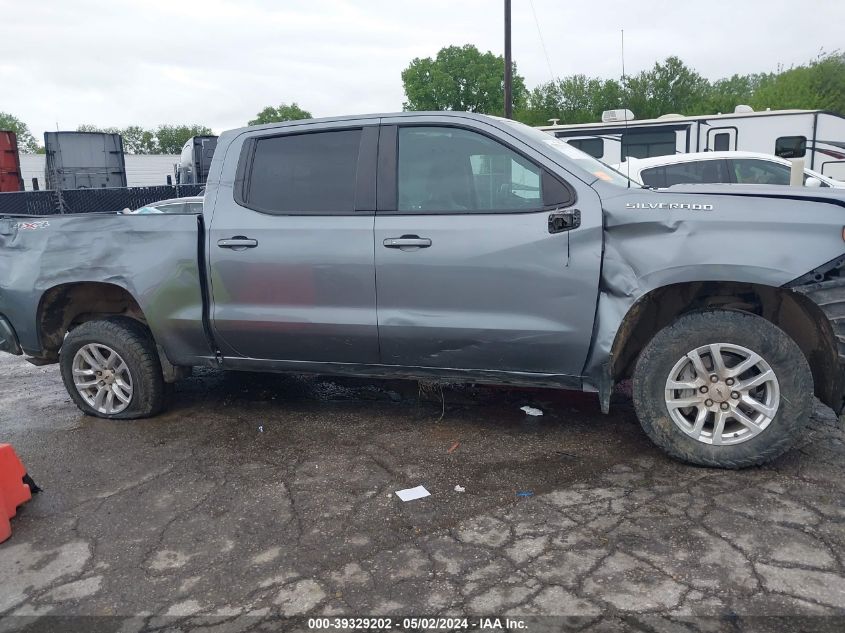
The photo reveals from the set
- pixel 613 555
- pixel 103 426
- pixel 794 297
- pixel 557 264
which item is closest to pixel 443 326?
pixel 557 264

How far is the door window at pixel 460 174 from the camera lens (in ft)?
12.8

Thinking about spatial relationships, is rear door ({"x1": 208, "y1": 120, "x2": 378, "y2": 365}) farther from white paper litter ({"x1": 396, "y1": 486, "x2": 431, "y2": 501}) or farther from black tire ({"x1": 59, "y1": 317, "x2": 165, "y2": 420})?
white paper litter ({"x1": 396, "y1": 486, "x2": 431, "y2": 501})

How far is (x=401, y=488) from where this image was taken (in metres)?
Result: 3.68

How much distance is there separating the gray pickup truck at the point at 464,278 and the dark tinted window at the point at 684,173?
15.2 ft

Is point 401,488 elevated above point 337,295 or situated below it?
below

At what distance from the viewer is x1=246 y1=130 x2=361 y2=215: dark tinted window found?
4262mm

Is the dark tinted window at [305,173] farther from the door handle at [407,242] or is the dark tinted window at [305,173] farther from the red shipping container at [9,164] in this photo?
the red shipping container at [9,164]

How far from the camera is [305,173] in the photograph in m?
4.36

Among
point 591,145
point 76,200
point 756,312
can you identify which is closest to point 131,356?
point 756,312

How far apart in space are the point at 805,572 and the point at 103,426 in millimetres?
4307

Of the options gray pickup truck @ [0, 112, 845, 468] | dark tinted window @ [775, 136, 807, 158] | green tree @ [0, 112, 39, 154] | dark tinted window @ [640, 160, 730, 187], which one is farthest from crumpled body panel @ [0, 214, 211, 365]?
green tree @ [0, 112, 39, 154]

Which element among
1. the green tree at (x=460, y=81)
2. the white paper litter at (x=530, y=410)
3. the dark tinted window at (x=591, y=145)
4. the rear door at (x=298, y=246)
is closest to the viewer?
the rear door at (x=298, y=246)

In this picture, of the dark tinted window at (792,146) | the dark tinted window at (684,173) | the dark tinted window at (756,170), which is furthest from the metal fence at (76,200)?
the dark tinted window at (792,146)

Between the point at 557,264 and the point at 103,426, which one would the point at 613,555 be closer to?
the point at 557,264
